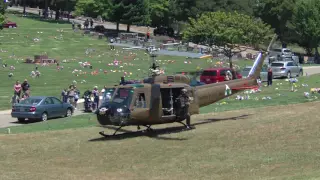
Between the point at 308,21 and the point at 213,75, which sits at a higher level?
the point at 308,21

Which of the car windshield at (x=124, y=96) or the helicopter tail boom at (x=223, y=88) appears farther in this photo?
the helicopter tail boom at (x=223, y=88)

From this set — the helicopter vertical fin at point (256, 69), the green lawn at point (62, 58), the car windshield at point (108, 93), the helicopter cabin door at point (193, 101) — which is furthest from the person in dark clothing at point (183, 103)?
the green lawn at point (62, 58)

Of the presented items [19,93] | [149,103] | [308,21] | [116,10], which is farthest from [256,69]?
[116,10]

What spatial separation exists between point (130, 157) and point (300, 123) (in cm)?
704

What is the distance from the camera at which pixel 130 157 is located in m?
18.4

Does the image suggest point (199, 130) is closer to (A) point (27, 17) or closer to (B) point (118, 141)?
(B) point (118, 141)

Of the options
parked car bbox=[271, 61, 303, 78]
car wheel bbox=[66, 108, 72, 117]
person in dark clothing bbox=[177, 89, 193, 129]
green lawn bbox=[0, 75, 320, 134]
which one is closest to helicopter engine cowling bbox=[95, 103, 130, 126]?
person in dark clothing bbox=[177, 89, 193, 129]

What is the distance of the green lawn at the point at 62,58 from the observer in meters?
46.9

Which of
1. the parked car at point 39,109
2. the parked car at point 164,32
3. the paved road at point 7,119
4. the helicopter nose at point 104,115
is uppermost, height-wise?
the helicopter nose at point 104,115

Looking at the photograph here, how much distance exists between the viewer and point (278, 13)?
293 feet

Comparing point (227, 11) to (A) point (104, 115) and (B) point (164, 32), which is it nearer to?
Result: (B) point (164, 32)

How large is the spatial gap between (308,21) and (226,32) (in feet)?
91.9

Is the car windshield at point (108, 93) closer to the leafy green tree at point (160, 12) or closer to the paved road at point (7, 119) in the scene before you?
the paved road at point (7, 119)

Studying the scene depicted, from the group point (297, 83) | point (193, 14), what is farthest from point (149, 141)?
point (193, 14)
